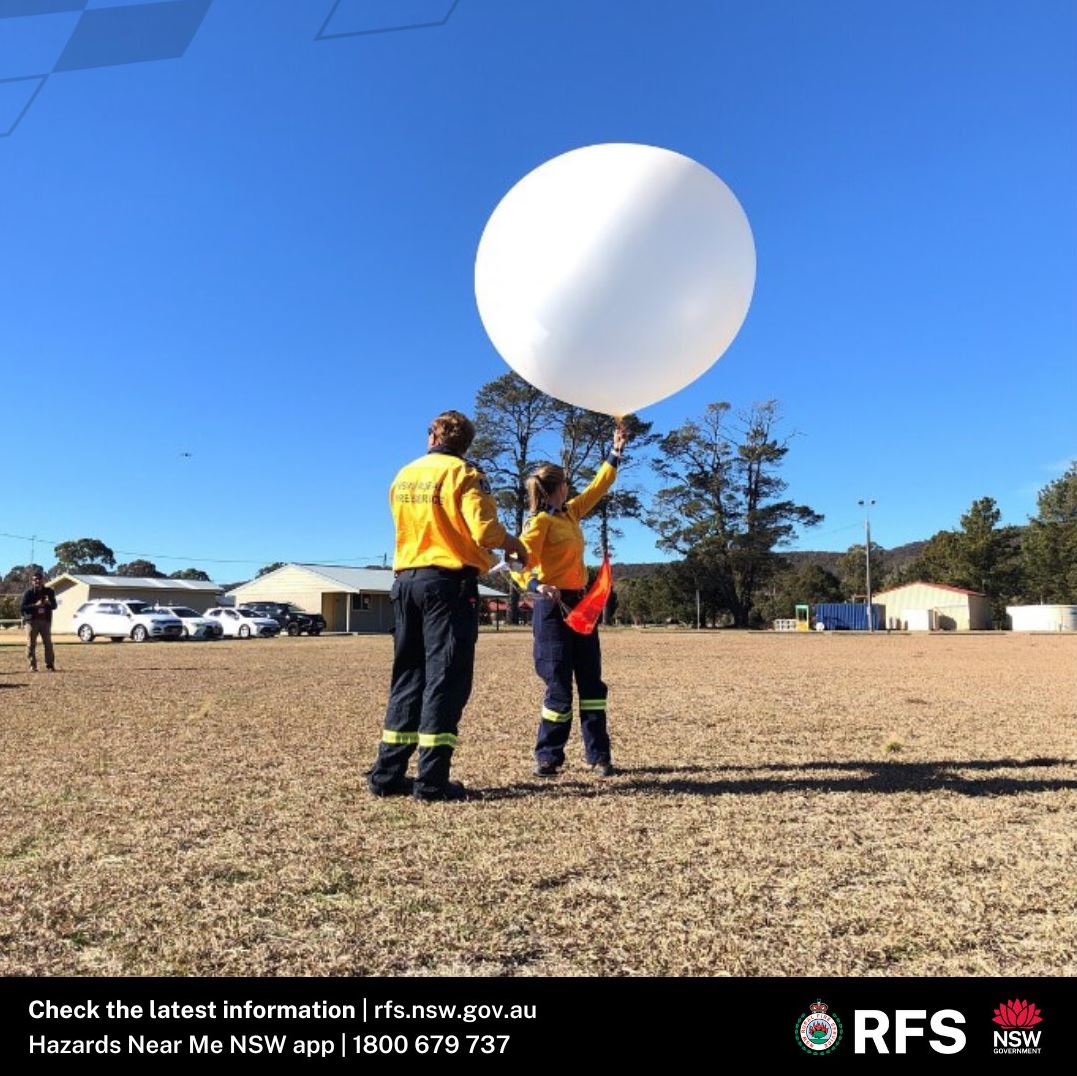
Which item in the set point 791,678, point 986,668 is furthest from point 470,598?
point 986,668

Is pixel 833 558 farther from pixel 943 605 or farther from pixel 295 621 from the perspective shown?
pixel 295 621

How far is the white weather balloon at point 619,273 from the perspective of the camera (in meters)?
4.47

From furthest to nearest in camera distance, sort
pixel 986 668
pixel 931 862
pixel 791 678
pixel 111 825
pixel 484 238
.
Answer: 1. pixel 986 668
2. pixel 791 678
3. pixel 484 238
4. pixel 111 825
5. pixel 931 862

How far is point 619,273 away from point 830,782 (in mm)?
2948

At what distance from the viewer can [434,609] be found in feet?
12.8

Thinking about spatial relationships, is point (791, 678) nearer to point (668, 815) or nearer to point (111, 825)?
point (668, 815)

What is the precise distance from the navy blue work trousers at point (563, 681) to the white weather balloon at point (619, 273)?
4.30ft

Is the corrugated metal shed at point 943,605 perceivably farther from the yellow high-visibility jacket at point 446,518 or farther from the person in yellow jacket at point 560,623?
the yellow high-visibility jacket at point 446,518

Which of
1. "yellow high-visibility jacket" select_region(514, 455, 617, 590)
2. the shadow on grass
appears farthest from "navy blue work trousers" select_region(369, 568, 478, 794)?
"yellow high-visibility jacket" select_region(514, 455, 617, 590)

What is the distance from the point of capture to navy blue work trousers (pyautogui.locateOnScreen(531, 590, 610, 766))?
183 inches
